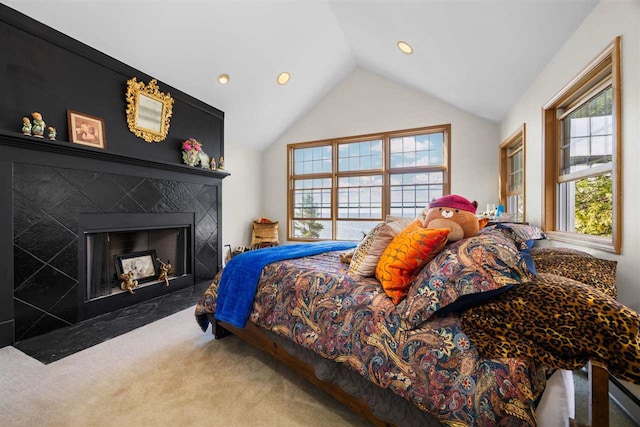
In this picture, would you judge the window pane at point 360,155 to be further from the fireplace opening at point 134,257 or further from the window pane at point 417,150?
the fireplace opening at point 134,257

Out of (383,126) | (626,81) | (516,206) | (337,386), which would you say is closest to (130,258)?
(337,386)

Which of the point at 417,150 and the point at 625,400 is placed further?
the point at 417,150

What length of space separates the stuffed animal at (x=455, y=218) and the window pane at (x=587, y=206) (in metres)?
1.10

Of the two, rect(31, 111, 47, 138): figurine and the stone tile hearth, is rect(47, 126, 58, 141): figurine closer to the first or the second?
rect(31, 111, 47, 138): figurine

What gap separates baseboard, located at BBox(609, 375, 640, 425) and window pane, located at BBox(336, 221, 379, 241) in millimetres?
3639

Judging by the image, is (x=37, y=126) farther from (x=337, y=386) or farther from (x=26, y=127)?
(x=337, y=386)

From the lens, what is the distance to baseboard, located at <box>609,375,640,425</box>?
122cm

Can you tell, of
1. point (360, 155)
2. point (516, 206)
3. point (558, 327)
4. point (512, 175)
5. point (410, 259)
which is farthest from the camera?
point (360, 155)

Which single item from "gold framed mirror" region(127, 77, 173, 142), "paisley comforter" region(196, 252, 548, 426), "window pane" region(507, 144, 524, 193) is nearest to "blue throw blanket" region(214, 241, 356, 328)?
"paisley comforter" region(196, 252, 548, 426)

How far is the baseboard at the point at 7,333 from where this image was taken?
6.48 feet

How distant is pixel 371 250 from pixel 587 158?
1.85 metres

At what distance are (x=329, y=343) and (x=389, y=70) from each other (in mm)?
4224

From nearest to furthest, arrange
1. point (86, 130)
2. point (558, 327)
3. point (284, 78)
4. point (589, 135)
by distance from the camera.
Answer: point (558, 327), point (589, 135), point (86, 130), point (284, 78)

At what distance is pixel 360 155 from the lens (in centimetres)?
502
